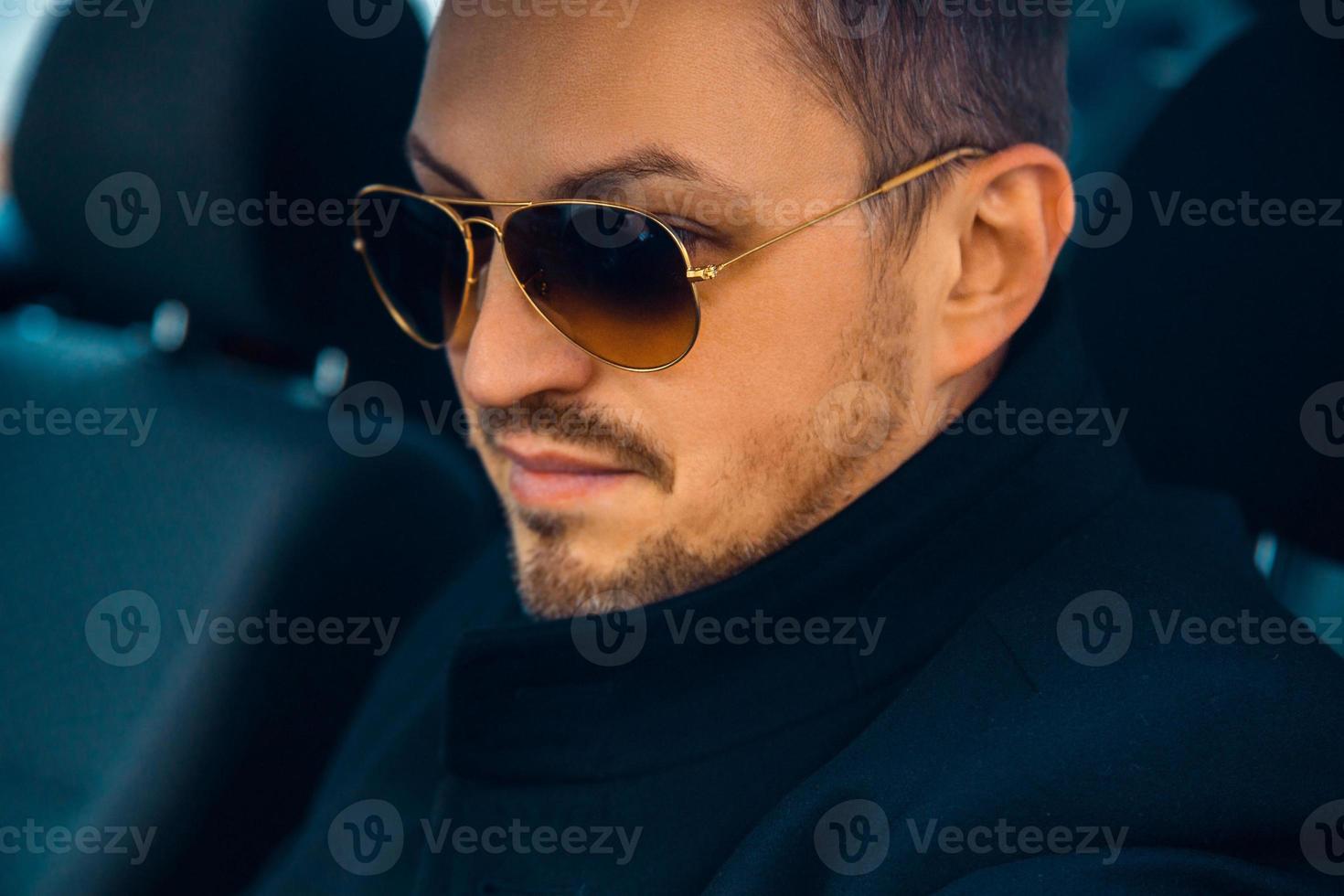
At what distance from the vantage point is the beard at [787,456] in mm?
1130

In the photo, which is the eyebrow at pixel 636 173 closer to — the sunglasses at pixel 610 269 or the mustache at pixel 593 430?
the sunglasses at pixel 610 269

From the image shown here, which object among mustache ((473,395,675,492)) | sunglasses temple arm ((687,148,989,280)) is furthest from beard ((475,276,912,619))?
sunglasses temple arm ((687,148,989,280))

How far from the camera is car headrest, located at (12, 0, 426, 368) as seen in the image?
1569mm

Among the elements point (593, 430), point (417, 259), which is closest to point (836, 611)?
point (593, 430)

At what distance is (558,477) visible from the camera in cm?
120

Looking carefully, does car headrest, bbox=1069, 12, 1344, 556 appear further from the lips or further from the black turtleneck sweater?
the lips

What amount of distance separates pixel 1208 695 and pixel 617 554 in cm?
55

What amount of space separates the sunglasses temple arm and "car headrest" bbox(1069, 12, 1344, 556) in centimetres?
52

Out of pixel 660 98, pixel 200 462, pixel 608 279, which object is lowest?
pixel 200 462

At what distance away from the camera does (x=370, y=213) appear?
4.52 feet

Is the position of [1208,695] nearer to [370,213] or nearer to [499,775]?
[499,775]

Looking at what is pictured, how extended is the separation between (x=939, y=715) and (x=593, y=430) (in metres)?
0.41

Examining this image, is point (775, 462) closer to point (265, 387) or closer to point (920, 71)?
point (920, 71)

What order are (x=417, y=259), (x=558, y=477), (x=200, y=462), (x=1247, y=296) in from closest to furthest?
(x=558, y=477) < (x=417, y=259) < (x=1247, y=296) < (x=200, y=462)
